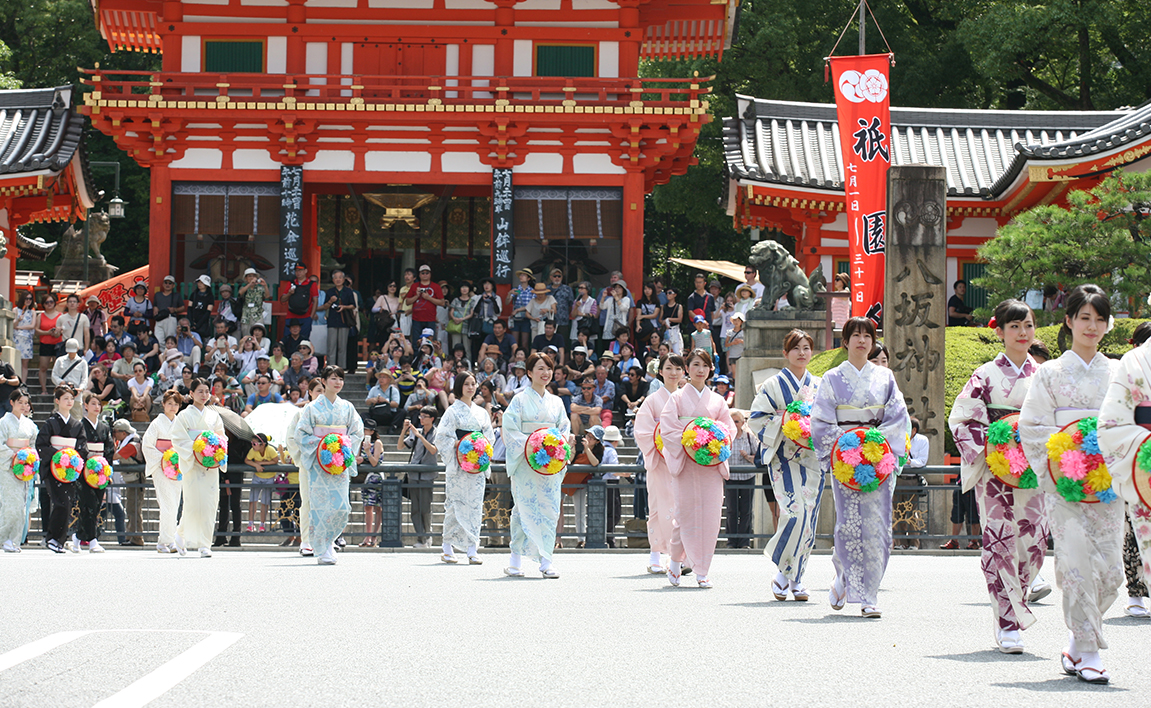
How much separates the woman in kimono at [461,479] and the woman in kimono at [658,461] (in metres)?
1.97

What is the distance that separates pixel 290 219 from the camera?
844 inches

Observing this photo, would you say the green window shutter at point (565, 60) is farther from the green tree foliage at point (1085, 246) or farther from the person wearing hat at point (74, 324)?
the green tree foliage at point (1085, 246)

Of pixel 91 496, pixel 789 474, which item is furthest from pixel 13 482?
pixel 789 474

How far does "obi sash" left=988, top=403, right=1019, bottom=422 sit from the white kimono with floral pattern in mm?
785

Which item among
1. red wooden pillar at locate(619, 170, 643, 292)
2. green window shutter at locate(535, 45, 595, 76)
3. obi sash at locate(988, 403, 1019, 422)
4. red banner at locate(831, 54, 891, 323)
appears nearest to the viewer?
obi sash at locate(988, 403, 1019, 422)

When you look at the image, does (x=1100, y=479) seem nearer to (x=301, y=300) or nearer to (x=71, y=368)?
(x=71, y=368)

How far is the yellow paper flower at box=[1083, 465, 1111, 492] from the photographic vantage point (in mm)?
5191

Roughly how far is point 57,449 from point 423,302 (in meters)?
7.44

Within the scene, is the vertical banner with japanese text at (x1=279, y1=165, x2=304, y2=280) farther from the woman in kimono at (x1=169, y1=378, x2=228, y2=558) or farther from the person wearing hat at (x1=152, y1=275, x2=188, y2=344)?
the woman in kimono at (x1=169, y1=378, x2=228, y2=558)

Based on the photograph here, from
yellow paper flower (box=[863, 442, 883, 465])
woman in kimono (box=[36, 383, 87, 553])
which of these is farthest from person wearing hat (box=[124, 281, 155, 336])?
yellow paper flower (box=[863, 442, 883, 465])

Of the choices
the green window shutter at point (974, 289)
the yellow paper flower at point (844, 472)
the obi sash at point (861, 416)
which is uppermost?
the green window shutter at point (974, 289)

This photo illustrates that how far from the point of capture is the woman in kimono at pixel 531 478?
32.6ft

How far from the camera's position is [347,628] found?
626 cm

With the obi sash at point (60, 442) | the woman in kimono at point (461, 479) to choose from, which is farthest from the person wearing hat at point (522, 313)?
the obi sash at point (60, 442)
